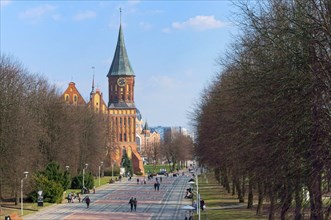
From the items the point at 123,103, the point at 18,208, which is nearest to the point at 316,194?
the point at 18,208

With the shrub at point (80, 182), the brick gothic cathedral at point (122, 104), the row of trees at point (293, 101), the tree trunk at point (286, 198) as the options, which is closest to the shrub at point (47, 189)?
the shrub at point (80, 182)

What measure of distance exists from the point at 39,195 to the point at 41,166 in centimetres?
869

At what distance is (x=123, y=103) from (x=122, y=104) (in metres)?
0.40

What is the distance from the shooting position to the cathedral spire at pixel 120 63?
441 ft

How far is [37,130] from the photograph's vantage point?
169 ft

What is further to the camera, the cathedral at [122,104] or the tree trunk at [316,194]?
the cathedral at [122,104]

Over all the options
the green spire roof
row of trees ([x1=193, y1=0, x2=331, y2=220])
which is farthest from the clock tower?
row of trees ([x1=193, y1=0, x2=331, y2=220])

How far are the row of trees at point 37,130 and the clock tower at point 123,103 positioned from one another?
4086 cm

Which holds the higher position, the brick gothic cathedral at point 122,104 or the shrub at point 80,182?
the brick gothic cathedral at point 122,104

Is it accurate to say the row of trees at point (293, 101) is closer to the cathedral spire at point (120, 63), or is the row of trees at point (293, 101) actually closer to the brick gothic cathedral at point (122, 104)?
the brick gothic cathedral at point (122, 104)

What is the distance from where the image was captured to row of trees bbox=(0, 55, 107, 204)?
1748 inches

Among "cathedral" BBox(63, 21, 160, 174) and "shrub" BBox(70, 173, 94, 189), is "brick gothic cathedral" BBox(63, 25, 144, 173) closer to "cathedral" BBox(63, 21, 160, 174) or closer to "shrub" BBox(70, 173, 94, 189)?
"cathedral" BBox(63, 21, 160, 174)

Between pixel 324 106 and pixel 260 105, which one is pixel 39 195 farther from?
pixel 324 106

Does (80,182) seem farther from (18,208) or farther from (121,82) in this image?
(121,82)
